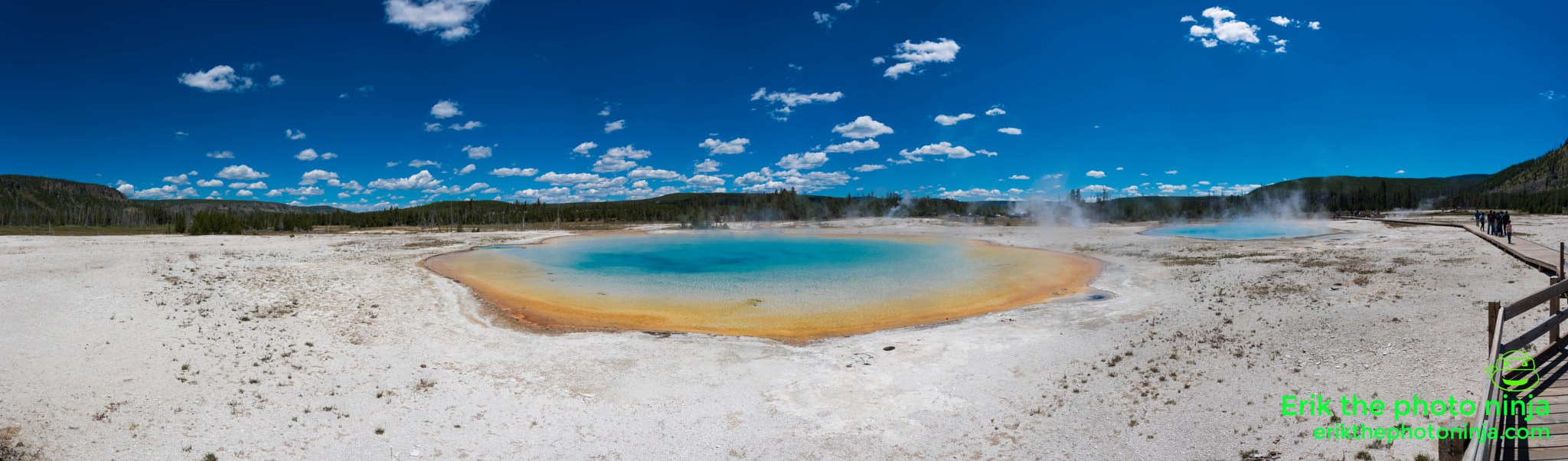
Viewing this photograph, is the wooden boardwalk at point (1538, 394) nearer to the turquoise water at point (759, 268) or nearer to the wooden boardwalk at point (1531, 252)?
the wooden boardwalk at point (1531, 252)

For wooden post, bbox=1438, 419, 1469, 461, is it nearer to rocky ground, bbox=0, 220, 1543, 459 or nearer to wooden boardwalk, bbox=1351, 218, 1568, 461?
wooden boardwalk, bbox=1351, 218, 1568, 461

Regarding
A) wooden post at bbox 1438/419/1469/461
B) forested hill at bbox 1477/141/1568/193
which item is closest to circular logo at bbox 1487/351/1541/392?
wooden post at bbox 1438/419/1469/461

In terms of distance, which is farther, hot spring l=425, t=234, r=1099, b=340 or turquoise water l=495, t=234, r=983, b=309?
turquoise water l=495, t=234, r=983, b=309

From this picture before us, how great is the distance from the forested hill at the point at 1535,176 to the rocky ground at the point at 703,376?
15883cm

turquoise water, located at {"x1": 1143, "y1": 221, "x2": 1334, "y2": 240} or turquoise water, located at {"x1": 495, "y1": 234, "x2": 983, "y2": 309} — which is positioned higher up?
turquoise water, located at {"x1": 1143, "y1": 221, "x2": 1334, "y2": 240}

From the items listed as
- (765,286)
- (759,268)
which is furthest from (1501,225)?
(759,268)

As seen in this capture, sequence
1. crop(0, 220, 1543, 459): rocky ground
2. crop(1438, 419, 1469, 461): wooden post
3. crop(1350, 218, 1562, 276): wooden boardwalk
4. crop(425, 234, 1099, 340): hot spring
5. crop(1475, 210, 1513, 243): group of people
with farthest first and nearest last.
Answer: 1. crop(1475, 210, 1513, 243): group of people
2. crop(425, 234, 1099, 340): hot spring
3. crop(1350, 218, 1562, 276): wooden boardwalk
4. crop(0, 220, 1543, 459): rocky ground
5. crop(1438, 419, 1469, 461): wooden post

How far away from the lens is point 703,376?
9.71 metres

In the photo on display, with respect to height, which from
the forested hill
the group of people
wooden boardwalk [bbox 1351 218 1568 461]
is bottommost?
wooden boardwalk [bbox 1351 218 1568 461]

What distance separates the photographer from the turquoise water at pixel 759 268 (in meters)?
20.5

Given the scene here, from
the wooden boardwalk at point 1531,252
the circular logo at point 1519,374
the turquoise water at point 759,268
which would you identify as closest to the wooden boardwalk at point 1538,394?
the circular logo at point 1519,374

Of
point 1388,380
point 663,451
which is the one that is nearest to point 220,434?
point 663,451

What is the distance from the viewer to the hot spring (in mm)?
15195

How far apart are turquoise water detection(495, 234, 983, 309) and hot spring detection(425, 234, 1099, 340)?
0.10 meters
